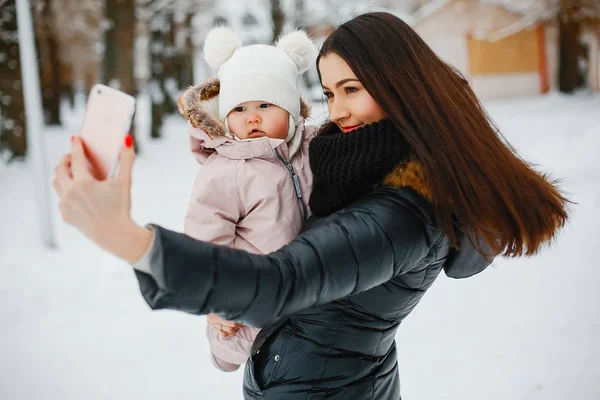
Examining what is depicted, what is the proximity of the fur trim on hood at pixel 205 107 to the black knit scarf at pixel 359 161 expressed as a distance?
535 mm

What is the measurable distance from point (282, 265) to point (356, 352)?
541 millimetres

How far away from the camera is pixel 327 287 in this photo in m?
1.14

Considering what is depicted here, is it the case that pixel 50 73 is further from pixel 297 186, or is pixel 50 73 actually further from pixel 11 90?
pixel 297 186

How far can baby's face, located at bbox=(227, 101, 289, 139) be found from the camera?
1.98 meters

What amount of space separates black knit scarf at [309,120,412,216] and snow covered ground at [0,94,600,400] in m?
1.63

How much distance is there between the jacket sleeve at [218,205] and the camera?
1.68m

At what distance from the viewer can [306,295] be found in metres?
1.11

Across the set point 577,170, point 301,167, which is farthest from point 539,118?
point 301,167

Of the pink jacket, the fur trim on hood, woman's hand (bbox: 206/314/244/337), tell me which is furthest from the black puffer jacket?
the fur trim on hood

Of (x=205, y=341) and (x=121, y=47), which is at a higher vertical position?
(x=121, y=47)

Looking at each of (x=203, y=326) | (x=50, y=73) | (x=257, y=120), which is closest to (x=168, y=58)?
(x=50, y=73)

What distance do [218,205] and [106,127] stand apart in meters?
0.72

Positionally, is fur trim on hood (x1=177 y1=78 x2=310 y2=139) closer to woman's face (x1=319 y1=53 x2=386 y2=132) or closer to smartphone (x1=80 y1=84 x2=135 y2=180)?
woman's face (x1=319 y1=53 x2=386 y2=132)

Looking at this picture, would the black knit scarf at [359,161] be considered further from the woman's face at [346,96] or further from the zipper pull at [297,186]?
the zipper pull at [297,186]
